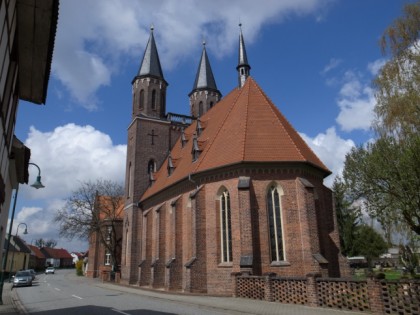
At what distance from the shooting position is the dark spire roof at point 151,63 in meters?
35.8

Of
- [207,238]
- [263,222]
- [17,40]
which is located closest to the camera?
[17,40]

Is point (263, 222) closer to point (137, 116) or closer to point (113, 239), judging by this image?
point (137, 116)

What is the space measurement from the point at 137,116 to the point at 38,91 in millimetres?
24412

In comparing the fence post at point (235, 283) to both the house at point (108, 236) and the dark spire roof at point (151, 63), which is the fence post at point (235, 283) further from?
the house at point (108, 236)

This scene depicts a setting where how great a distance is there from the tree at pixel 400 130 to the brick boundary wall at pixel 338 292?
5957 mm

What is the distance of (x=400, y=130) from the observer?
16344 mm

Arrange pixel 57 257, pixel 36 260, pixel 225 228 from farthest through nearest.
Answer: pixel 57 257 < pixel 36 260 < pixel 225 228

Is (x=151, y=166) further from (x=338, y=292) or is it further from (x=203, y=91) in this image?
(x=338, y=292)

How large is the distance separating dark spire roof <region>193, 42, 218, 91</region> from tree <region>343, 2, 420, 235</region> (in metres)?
23.1

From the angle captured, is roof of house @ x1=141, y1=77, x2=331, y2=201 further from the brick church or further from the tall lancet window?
the tall lancet window

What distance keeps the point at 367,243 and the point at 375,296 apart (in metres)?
33.3

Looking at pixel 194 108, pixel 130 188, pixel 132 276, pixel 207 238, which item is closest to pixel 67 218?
pixel 130 188

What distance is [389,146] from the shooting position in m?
17.6

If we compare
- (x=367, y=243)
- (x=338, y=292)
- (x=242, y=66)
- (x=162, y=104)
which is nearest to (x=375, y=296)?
(x=338, y=292)
